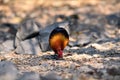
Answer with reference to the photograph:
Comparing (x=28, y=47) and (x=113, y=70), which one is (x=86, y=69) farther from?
(x=28, y=47)

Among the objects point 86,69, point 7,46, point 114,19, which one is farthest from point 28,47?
point 114,19

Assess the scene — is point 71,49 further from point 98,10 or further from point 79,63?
point 98,10

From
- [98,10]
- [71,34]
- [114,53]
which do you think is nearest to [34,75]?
[114,53]

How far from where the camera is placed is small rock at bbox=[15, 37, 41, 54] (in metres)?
7.48

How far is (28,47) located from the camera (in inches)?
300

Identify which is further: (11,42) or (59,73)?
(11,42)

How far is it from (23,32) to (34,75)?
310 cm

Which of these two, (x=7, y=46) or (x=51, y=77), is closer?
(x=51, y=77)

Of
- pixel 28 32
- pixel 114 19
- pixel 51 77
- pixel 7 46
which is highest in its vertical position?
pixel 51 77

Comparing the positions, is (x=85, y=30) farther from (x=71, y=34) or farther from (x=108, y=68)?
(x=108, y=68)

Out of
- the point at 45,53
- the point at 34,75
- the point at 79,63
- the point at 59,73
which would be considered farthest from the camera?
the point at 45,53

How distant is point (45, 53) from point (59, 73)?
169 cm

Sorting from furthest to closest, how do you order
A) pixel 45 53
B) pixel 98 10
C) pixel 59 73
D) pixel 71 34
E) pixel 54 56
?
pixel 98 10 < pixel 71 34 < pixel 45 53 < pixel 54 56 < pixel 59 73

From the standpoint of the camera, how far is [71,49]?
7531mm
